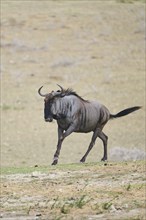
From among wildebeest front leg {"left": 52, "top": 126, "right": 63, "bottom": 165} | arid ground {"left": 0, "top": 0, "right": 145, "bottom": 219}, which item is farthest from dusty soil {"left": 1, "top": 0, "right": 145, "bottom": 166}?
wildebeest front leg {"left": 52, "top": 126, "right": 63, "bottom": 165}

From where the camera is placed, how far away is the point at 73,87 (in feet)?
98.3

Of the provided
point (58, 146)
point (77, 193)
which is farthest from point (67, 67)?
point (77, 193)

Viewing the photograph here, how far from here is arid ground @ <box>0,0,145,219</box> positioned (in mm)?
12031

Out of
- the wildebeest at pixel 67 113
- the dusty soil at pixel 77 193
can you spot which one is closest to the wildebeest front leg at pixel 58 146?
the wildebeest at pixel 67 113

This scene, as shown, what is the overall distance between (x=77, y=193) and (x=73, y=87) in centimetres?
1829

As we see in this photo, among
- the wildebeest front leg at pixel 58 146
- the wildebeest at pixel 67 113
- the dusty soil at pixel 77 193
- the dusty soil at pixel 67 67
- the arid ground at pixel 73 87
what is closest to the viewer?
the dusty soil at pixel 77 193

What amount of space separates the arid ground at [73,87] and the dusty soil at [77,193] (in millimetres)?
16

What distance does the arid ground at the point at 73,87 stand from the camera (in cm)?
1203

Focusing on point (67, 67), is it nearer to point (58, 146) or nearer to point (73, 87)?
point (73, 87)

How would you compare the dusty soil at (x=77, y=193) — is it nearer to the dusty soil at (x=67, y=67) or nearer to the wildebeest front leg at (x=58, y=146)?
the wildebeest front leg at (x=58, y=146)

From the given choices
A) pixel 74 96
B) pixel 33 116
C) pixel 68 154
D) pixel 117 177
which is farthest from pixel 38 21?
pixel 117 177

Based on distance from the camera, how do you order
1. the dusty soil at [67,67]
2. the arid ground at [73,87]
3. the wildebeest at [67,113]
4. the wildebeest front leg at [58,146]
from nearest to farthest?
the arid ground at [73,87]
the wildebeest at [67,113]
the wildebeest front leg at [58,146]
the dusty soil at [67,67]

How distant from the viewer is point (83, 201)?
10.9 m

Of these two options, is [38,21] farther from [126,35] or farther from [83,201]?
[83,201]
